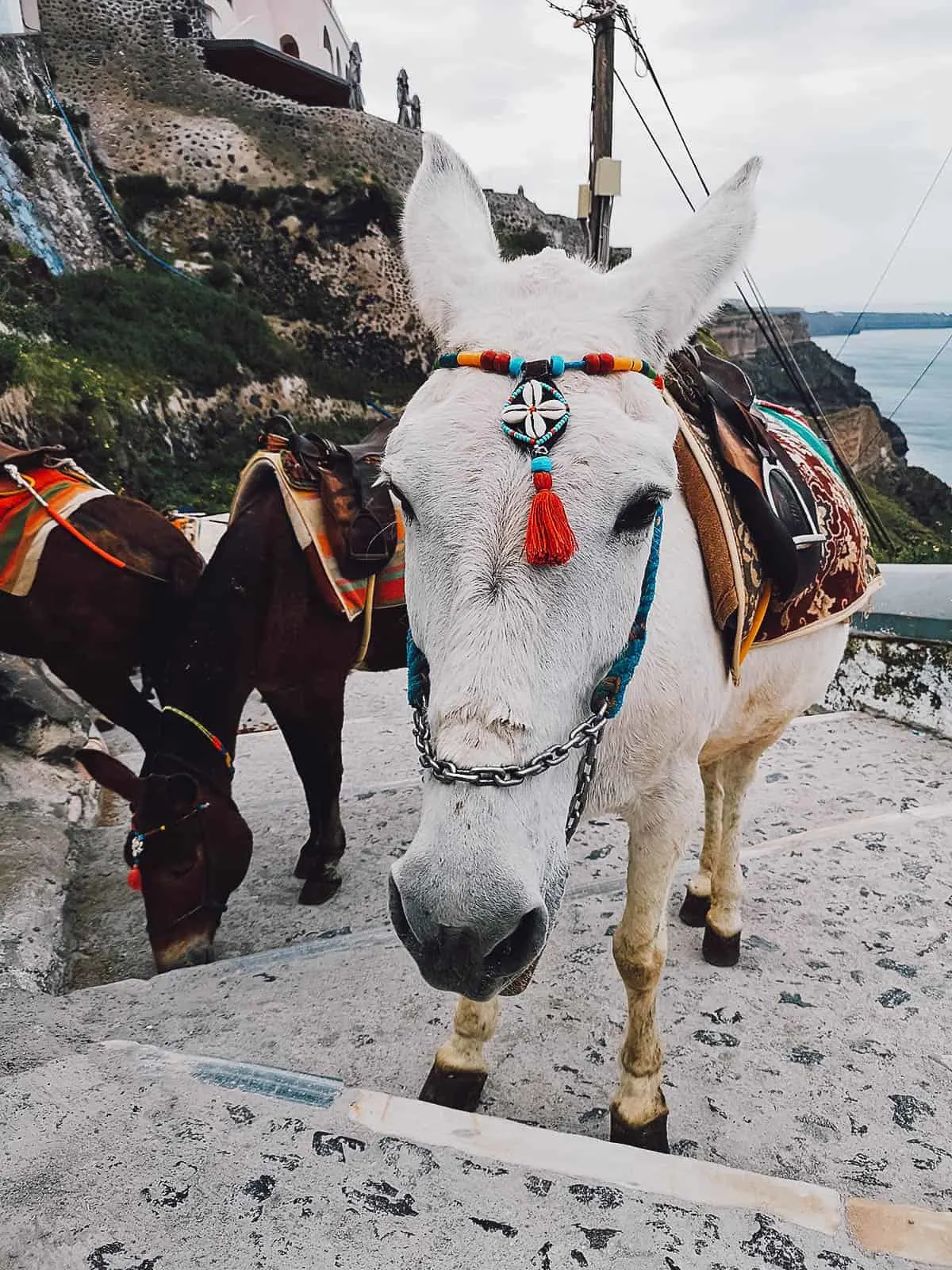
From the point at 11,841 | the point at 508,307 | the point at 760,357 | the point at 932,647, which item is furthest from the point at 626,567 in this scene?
the point at 760,357

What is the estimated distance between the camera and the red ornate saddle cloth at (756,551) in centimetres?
208

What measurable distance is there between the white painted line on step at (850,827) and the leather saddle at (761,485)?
6.88ft

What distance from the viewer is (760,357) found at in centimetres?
6356

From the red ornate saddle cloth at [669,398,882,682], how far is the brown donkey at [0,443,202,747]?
263 cm

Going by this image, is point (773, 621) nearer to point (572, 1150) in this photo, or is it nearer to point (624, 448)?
point (624, 448)

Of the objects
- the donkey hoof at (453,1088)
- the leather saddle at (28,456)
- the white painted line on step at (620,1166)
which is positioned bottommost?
the donkey hoof at (453,1088)

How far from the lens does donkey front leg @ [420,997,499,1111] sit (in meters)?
2.40

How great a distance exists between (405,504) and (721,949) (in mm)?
2547

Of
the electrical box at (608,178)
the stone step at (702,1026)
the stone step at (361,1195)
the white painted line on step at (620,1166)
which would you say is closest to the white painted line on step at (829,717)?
the stone step at (702,1026)

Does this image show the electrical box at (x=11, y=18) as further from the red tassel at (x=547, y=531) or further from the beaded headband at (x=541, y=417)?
the red tassel at (x=547, y=531)

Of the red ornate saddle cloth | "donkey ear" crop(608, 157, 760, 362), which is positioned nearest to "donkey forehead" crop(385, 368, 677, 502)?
"donkey ear" crop(608, 157, 760, 362)

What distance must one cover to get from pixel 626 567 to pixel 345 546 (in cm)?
220

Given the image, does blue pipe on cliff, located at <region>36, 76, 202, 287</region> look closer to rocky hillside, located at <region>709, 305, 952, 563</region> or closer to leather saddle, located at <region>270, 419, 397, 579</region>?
rocky hillside, located at <region>709, 305, 952, 563</region>

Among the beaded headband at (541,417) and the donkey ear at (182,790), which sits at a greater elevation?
the beaded headband at (541,417)
